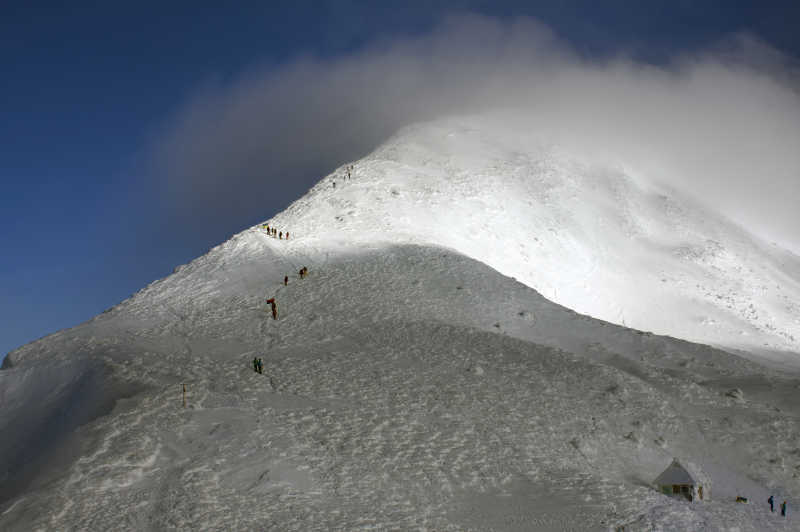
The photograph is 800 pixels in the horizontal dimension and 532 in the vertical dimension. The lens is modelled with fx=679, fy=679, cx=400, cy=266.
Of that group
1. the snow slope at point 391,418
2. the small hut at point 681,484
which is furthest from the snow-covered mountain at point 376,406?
the small hut at point 681,484

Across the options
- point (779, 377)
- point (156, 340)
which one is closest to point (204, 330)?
point (156, 340)

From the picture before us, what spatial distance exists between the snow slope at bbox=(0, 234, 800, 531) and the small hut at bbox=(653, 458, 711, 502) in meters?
0.36

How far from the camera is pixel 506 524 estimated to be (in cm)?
1317

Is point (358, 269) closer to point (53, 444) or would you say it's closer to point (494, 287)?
point (494, 287)

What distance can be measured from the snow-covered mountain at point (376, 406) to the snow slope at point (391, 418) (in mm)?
66

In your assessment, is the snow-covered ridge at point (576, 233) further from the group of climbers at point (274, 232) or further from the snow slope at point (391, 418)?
the snow slope at point (391, 418)

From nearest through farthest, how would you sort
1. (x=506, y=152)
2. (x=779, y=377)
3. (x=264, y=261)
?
(x=779, y=377), (x=264, y=261), (x=506, y=152)

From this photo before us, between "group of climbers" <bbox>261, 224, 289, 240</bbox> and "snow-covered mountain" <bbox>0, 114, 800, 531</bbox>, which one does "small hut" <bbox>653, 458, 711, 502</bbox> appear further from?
"group of climbers" <bbox>261, 224, 289, 240</bbox>

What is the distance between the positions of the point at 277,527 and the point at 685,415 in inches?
469

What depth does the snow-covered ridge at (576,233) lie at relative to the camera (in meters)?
37.6

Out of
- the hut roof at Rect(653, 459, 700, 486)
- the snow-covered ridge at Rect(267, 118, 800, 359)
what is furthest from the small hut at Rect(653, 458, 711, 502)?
the snow-covered ridge at Rect(267, 118, 800, 359)

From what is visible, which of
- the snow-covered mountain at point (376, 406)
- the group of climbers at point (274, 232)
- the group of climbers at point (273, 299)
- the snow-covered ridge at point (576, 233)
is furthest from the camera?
the snow-covered ridge at point (576, 233)

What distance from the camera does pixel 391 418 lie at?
57.5 feet

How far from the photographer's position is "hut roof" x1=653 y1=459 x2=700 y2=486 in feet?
48.5
